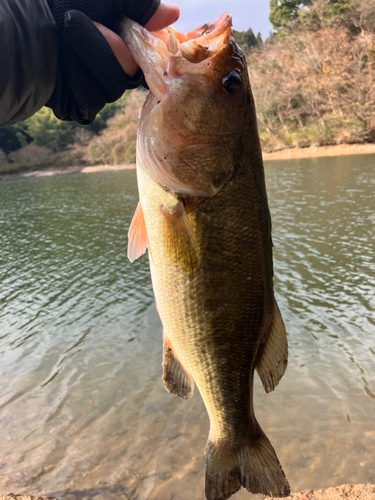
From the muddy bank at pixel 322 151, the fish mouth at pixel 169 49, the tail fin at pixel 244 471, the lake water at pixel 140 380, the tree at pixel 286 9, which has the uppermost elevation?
the tree at pixel 286 9

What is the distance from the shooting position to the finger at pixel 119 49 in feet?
4.98

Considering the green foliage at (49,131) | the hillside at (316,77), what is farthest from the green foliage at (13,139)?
the hillside at (316,77)

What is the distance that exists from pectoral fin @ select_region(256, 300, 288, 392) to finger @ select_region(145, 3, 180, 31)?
1429mm

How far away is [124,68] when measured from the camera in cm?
162

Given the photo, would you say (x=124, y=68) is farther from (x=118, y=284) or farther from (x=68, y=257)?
(x=68, y=257)

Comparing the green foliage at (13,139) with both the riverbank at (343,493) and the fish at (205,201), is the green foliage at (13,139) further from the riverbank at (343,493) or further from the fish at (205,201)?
the fish at (205,201)

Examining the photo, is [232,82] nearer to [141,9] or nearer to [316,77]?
[141,9]

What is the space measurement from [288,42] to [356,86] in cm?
1200

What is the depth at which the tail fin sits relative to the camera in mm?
1946

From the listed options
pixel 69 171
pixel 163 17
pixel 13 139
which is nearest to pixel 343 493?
pixel 163 17

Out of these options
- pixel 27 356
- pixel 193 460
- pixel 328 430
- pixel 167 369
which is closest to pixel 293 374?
pixel 328 430

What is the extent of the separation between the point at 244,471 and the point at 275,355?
2.20 ft

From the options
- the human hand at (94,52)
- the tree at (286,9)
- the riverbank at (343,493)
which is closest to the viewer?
the human hand at (94,52)

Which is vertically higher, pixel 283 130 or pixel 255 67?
pixel 255 67
